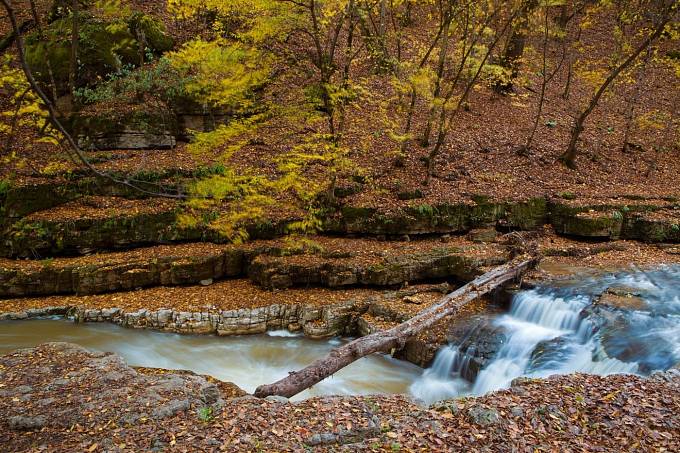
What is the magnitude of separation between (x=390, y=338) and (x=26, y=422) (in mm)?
4701

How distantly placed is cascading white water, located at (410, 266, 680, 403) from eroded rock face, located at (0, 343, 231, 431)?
4.07 m

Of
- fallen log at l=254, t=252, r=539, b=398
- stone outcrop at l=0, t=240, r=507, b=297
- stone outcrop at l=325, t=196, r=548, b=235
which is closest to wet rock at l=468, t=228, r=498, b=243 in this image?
stone outcrop at l=325, t=196, r=548, b=235

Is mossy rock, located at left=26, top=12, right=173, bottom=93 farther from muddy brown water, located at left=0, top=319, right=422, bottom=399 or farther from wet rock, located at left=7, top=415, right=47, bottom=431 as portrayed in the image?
wet rock, located at left=7, top=415, right=47, bottom=431

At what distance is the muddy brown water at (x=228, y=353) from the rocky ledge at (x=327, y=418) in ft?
8.30

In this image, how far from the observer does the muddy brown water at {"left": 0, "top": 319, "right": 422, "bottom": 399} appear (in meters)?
7.74

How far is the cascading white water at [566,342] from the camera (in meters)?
6.73

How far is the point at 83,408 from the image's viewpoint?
4.67 metres

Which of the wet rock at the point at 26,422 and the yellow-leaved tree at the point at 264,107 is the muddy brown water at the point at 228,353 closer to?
the yellow-leaved tree at the point at 264,107

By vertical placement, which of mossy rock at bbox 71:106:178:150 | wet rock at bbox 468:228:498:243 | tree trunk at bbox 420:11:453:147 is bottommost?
wet rock at bbox 468:228:498:243

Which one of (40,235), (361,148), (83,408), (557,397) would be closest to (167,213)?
(40,235)

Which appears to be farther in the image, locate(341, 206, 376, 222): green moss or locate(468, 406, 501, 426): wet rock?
locate(341, 206, 376, 222): green moss

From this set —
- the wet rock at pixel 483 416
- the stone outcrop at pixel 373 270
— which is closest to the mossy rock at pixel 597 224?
the stone outcrop at pixel 373 270

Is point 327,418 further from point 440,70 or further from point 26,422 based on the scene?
point 440,70

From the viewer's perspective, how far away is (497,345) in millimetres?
7691
